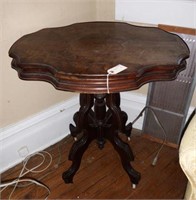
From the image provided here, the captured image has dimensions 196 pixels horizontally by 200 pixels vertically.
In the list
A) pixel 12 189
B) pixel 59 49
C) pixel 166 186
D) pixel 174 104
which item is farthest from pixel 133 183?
A: pixel 59 49

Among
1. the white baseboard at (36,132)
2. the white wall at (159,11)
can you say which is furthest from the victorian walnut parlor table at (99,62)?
the white baseboard at (36,132)

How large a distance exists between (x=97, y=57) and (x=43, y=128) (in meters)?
0.74

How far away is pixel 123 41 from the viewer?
1.11 m

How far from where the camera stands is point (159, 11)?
135 cm

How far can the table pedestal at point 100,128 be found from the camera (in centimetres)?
120

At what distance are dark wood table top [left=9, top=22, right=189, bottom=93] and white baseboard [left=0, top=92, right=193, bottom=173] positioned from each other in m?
0.51

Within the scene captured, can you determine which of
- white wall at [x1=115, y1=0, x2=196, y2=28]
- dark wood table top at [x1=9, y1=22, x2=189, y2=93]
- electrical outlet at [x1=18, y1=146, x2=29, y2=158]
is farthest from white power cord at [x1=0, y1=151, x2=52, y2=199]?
white wall at [x1=115, y1=0, x2=196, y2=28]

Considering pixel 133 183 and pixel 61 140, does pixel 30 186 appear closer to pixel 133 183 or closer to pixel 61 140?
pixel 61 140

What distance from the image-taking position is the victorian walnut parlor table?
851 millimetres

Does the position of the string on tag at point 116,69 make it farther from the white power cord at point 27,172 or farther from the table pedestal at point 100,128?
the white power cord at point 27,172

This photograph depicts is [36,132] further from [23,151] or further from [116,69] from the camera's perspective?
[116,69]

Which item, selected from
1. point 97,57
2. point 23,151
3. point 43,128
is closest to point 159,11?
point 97,57

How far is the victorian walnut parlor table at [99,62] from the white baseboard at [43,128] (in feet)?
0.98

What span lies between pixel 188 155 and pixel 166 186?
0.71m
